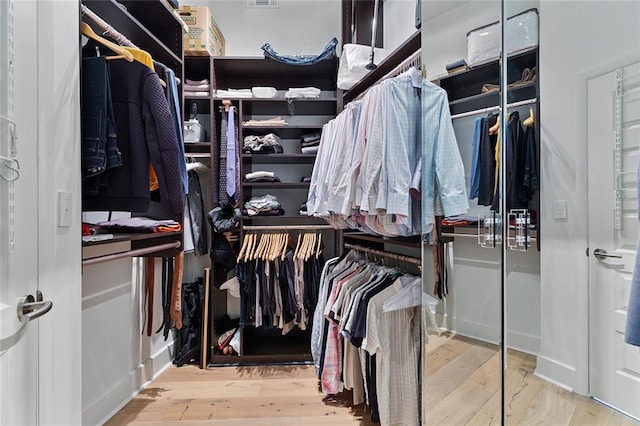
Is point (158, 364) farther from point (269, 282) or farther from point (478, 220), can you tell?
point (478, 220)

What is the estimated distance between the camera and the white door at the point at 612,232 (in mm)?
930

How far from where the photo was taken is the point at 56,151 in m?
1.02

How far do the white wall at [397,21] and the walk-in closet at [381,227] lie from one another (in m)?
0.02

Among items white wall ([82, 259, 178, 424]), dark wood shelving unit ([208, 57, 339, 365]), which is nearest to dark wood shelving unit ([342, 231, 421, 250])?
dark wood shelving unit ([208, 57, 339, 365])

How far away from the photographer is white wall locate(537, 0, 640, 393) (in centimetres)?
102

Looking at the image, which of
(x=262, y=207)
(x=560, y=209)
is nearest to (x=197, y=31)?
(x=262, y=207)

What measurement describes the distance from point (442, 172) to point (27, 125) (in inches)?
55.6

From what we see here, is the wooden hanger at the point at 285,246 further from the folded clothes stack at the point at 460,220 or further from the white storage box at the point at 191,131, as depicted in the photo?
the folded clothes stack at the point at 460,220

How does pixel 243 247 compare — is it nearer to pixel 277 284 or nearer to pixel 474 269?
pixel 277 284

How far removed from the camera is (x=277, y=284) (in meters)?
2.42

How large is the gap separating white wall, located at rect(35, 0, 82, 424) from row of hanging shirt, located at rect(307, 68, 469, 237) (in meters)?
1.07

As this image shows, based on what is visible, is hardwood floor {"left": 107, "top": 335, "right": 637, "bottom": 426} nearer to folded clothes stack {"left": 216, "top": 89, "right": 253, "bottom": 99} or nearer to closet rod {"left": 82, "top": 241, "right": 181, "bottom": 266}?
closet rod {"left": 82, "top": 241, "right": 181, "bottom": 266}

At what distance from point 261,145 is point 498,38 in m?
1.77

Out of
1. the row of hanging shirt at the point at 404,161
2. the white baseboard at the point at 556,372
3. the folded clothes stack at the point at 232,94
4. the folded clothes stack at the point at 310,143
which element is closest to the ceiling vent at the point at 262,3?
the folded clothes stack at the point at 232,94
